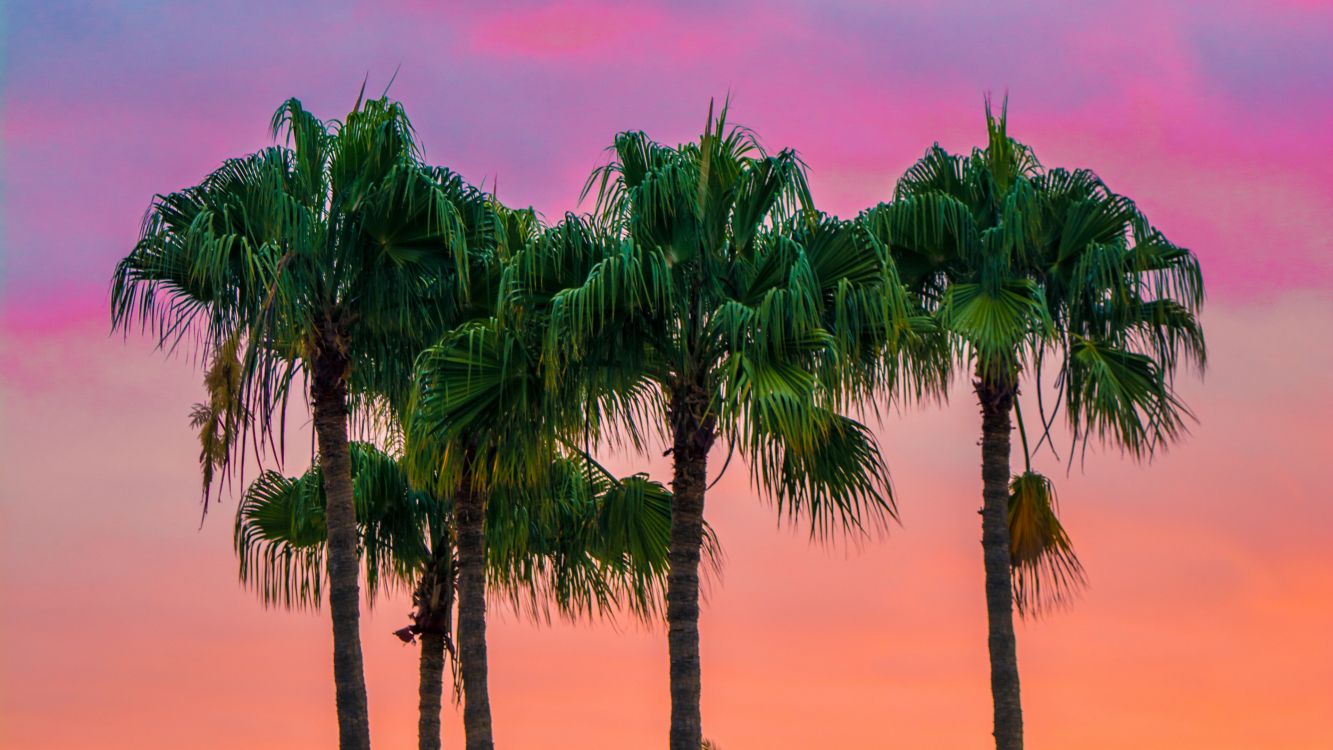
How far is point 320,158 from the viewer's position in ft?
86.0

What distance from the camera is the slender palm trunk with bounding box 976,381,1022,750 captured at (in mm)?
25875

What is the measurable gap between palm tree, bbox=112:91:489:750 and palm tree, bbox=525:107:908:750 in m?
2.62

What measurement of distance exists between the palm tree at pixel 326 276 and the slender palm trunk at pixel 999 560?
750cm

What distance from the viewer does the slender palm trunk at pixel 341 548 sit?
25250 mm

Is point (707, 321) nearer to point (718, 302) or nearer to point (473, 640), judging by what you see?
point (718, 302)

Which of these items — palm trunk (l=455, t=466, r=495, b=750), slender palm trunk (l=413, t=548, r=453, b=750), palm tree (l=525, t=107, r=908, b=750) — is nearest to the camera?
palm tree (l=525, t=107, r=908, b=750)

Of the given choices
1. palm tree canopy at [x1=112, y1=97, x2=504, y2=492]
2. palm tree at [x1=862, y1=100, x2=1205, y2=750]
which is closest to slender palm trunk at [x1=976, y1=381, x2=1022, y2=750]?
palm tree at [x1=862, y1=100, x2=1205, y2=750]

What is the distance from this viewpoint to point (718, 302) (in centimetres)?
2345

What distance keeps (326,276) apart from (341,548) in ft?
11.8

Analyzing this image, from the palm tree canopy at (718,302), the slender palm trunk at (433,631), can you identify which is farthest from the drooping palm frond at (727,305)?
the slender palm trunk at (433,631)

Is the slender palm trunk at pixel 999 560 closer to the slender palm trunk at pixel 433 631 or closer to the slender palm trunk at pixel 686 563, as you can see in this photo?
the slender palm trunk at pixel 686 563

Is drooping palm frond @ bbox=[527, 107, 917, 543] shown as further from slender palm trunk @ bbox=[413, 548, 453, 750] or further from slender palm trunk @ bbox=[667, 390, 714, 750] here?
slender palm trunk @ bbox=[413, 548, 453, 750]

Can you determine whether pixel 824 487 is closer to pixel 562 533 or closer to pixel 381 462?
pixel 562 533

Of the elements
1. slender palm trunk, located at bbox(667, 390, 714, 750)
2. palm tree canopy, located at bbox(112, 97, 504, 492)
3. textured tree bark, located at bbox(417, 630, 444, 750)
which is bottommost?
textured tree bark, located at bbox(417, 630, 444, 750)
